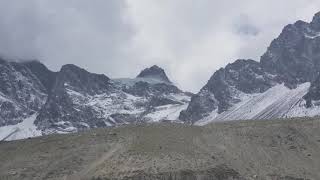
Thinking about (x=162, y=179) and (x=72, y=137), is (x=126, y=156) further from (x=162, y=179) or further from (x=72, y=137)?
(x=72, y=137)

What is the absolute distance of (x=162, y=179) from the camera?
A: 12088 cm

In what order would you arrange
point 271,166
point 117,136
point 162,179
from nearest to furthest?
point 162,179 < point 271,166 < point 117,136

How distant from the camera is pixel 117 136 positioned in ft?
462

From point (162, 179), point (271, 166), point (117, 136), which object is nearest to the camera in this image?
point (162, 179)

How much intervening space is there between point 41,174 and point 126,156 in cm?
1410

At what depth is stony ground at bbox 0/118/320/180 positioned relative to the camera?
12425 cm

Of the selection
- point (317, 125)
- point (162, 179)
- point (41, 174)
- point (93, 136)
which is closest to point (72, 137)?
point (93, 136)

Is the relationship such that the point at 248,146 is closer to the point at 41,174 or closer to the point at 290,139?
the point at 290,139

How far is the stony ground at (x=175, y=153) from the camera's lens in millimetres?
124250

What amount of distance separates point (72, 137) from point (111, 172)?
83.2ft

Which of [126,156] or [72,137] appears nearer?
[126,156]

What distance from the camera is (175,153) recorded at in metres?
129

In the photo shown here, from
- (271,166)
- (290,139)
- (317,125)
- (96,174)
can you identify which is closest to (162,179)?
(96,174)

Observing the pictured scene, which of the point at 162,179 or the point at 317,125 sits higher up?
the point at 317,125
